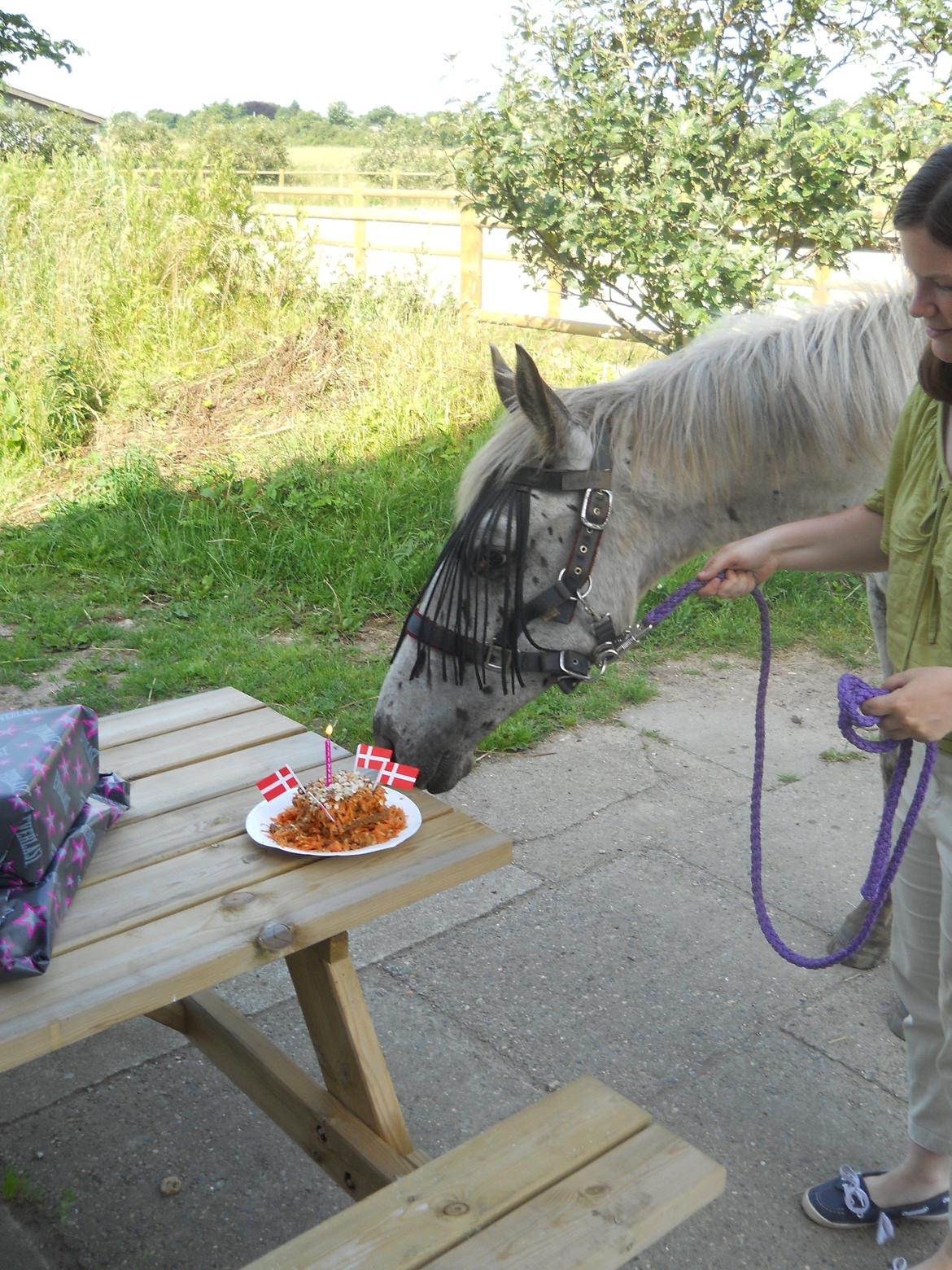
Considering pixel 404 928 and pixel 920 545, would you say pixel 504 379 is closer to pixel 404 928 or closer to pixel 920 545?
pixel 920 545

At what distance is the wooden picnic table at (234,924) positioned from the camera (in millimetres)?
1486

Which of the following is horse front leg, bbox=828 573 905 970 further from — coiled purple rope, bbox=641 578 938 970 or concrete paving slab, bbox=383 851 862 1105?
coiled purple rope, bbox=641 578 938 970

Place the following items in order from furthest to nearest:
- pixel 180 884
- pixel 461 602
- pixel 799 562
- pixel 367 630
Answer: pixel 367 630 → pixel 461 602 → pixel 799 562 → pixel 180 884

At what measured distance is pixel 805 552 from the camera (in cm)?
200

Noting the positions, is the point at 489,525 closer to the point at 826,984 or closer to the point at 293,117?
the point at 826,984

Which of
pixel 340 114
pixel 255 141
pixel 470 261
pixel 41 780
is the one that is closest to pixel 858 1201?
pixel 41 780

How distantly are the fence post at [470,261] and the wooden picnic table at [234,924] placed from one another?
334 inches

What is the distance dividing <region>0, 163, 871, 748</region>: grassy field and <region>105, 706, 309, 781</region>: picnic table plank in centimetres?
152

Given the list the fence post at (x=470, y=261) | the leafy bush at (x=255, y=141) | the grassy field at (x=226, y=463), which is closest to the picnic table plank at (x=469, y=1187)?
the grassy field at (x=226, y=463)

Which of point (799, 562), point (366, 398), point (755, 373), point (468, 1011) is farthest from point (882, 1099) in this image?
point (366, 398)

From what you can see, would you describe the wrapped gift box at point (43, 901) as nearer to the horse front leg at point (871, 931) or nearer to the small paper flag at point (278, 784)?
the small paper flag at point (278, 784)

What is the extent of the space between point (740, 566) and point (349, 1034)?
1.13 meters

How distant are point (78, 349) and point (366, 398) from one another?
1.97 metres

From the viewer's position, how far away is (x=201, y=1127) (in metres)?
2.28
